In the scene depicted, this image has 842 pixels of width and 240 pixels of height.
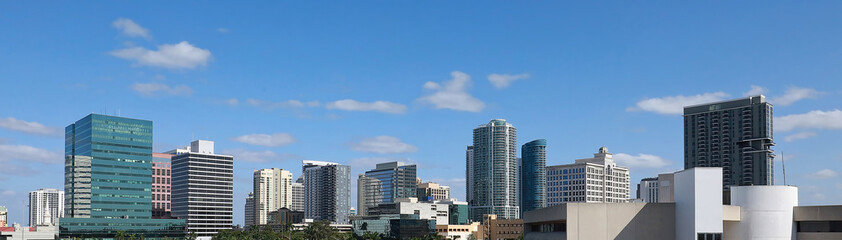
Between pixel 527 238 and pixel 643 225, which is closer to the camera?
pixel 643 225

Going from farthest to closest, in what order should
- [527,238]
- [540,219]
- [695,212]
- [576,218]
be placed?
1. [527,238]
2. [540,219]
3. [576,218]
4. [695,212]

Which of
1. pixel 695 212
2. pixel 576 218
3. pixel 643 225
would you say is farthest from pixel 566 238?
pixel 695 212

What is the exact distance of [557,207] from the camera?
70.6 m

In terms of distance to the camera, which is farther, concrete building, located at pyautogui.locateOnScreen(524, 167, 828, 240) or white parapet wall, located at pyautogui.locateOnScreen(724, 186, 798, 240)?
white parapet wall, located at pyautogui.locateOnScreen(724, 186, 798, 240)

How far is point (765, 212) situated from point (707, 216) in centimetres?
559

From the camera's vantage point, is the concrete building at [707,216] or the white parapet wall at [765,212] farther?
the white parapet wall at [765,212]

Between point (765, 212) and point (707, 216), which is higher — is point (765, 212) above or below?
above

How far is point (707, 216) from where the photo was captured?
204 ft

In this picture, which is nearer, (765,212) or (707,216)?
(707,216)

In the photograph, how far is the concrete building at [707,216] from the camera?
62.3 meters

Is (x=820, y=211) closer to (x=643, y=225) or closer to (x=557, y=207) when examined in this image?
(x=643, y=225)

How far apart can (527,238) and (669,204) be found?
80.3 feet

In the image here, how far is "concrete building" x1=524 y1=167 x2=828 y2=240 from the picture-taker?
62.3 m

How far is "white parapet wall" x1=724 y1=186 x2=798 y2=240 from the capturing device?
210ft
